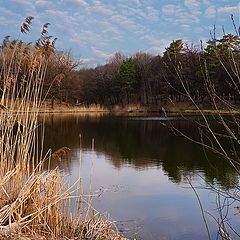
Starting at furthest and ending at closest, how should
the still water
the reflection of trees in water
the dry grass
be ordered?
the reflection of trees in water
the still water
the dry grass

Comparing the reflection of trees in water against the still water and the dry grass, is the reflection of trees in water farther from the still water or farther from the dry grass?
the dry grass

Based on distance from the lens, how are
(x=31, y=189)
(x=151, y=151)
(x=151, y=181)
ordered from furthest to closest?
(x=151, y=151) < (x=151, y=181) < (x=31, y=189)

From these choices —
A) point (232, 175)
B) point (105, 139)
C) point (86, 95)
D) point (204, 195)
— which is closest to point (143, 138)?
point (105, 139)

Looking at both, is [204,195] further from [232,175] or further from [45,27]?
[45,27]

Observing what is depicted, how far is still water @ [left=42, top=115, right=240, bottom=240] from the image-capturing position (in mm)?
5844

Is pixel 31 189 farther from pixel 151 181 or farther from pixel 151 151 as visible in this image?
pixel 151 151

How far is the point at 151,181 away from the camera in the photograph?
8867 millimetres

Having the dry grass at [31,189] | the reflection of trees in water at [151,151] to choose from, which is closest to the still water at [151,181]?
the reflection of trees in water at [151,151]

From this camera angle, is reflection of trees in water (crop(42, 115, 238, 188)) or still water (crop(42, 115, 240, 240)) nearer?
still water (crop(42, 115, 240, 240))

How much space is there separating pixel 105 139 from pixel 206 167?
6890 millimetres

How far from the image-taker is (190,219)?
6215mm

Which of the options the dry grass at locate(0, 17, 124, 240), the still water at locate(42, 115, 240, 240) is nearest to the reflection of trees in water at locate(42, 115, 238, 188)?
the still water at locate(42, 115, 240, 240)

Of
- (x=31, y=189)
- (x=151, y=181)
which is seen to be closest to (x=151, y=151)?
(x=151, y=181)

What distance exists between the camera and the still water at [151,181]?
584 cm
